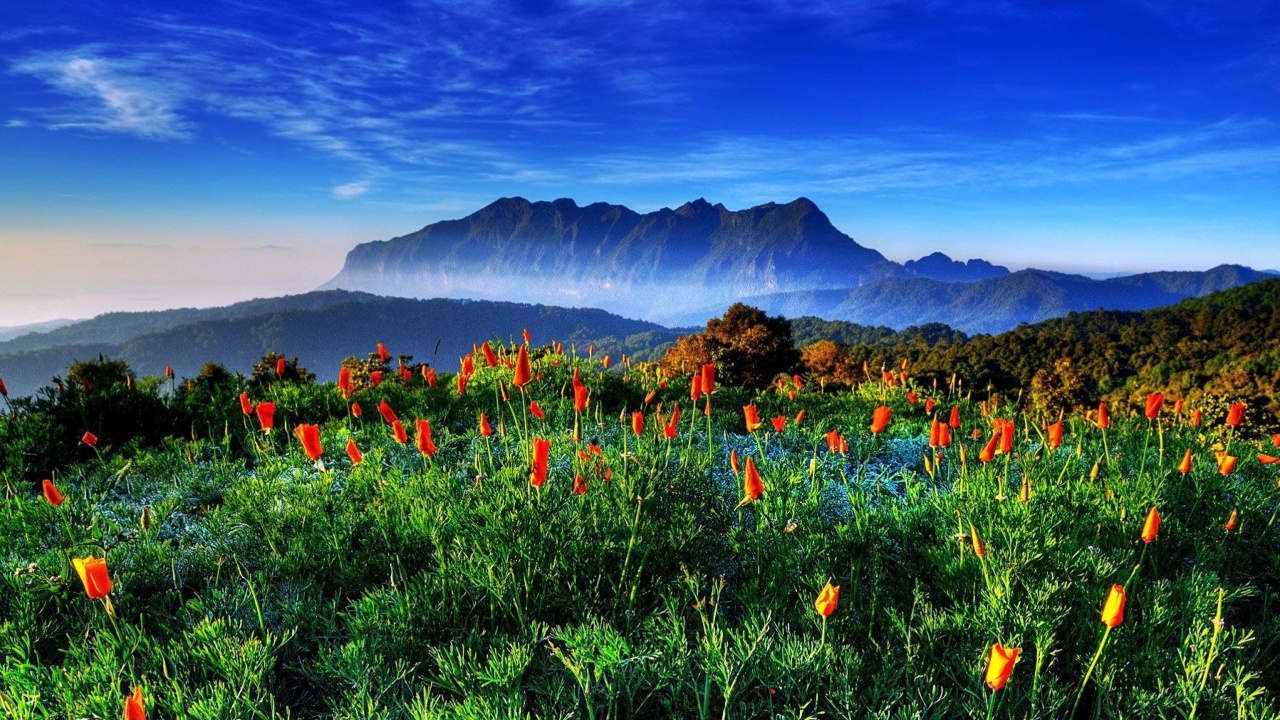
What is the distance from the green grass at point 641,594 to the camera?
233cm

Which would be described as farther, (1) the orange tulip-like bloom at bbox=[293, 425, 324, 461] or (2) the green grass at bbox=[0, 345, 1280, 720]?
(1) the orange tulip-like bloom at bbox=[293, 425, 324, 461]

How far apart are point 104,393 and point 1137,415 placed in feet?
33.7

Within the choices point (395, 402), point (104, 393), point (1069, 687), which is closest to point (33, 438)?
point (104, 393)

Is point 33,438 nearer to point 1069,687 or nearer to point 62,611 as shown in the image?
point 62,611

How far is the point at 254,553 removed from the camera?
3.49 metres

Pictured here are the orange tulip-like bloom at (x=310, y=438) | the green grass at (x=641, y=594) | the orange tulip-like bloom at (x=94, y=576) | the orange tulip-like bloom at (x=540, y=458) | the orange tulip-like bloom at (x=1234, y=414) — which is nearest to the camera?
the orange tulip-like bloom at (x=94, y=576)

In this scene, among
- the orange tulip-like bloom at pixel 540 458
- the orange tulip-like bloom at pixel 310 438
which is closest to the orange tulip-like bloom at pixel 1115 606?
the orange tulip-like bloom at pixel 540 458

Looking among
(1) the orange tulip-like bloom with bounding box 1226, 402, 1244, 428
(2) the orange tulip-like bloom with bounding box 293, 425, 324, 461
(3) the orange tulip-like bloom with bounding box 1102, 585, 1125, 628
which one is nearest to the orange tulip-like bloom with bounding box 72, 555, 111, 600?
(2) the orange tulip-like bloom with bounding box 293, 425, 324, 461

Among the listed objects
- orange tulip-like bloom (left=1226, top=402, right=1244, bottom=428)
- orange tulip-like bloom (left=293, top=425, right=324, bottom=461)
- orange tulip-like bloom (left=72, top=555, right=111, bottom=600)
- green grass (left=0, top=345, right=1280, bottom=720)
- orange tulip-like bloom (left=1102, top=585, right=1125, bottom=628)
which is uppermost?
orange tulip-like bloom (left=293, top=425, right=324, bottom=461)

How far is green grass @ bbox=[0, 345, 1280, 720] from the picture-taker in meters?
2.33

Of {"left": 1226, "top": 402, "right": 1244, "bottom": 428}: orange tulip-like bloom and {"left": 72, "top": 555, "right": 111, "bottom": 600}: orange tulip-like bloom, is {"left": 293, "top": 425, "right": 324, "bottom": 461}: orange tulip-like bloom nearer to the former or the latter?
{"left": 72, "top": 555, "right": 111, "bottom": 600}: orange tulip-like bloom

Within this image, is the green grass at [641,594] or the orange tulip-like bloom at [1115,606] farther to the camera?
the green grass at [641,594]

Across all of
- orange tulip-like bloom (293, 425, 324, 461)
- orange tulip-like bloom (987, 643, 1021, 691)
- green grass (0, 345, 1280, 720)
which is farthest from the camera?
orange tulip-like bloom (293, 425, 324, 461)

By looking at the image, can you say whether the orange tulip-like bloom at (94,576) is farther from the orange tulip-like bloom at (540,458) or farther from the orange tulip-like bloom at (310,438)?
the orange tulip-like bloom at (540,458)
